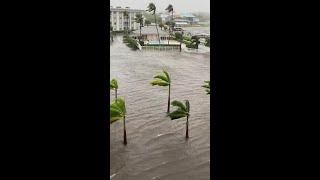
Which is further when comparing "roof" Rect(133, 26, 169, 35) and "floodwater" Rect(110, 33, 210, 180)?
"roof" Rect(133, 26, 169, 35)

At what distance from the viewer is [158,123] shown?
11398mm

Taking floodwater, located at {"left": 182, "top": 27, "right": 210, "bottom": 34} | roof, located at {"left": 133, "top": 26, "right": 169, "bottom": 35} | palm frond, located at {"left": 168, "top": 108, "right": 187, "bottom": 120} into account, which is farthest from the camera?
roof, located at {"left": 133, "top": 26, "right": 169, "bottom": 35}

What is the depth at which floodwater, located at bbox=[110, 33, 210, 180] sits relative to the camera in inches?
342

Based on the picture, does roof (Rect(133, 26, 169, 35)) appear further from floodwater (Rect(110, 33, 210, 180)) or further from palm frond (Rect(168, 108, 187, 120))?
palm frond (Rect(168, 108, 187, 120))

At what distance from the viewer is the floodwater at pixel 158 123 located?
8.69m

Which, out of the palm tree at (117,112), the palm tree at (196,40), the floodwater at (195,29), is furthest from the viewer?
the floodwater at (195,29)

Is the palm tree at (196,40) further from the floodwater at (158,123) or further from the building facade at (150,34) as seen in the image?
the building facade at (150,34)

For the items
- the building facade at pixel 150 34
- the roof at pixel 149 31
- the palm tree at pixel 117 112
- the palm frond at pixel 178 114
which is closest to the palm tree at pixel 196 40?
the building facade at pixel 150 34

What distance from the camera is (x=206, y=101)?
12867mm

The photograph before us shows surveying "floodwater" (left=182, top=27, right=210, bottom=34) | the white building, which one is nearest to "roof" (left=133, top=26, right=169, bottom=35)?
the white building
